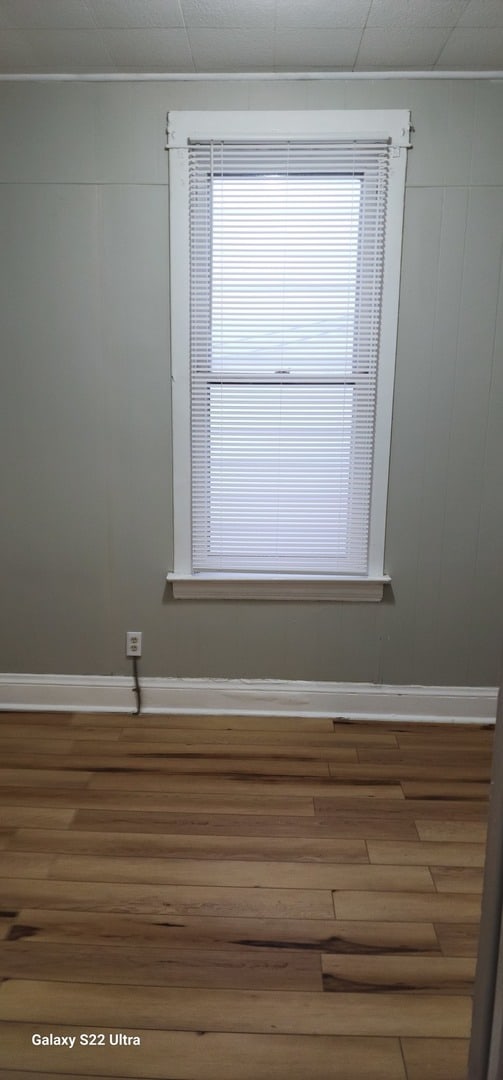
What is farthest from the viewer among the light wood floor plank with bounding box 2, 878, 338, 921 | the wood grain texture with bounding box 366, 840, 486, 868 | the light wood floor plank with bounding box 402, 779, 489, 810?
the light wood floor plank with bounding box 402, 779, 489, 810

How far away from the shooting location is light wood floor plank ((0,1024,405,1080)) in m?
1.33

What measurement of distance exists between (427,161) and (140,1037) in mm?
2845

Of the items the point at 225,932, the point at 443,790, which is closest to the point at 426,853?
the point at 443,790

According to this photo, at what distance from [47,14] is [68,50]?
A: 223mm

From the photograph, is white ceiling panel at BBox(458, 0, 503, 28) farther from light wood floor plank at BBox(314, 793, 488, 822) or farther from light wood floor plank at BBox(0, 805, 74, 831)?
light wood floor plank at BBox(0, 805, 74, 831)

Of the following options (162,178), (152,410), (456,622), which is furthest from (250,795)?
(162,178)

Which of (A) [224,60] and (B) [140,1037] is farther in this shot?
(A) [224,60]

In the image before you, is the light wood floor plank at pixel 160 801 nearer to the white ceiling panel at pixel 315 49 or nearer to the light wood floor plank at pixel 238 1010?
the light wood floor plank at pixel 238 1010


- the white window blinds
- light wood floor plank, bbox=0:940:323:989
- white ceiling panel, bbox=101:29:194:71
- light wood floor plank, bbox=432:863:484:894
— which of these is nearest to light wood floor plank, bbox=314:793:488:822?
light wood floor plank, bbox=432:863:484:894

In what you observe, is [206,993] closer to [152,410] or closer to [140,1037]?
[140,1037]

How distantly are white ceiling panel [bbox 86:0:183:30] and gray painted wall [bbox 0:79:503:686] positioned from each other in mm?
329

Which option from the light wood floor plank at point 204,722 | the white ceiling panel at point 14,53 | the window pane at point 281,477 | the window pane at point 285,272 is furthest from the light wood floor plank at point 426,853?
the white ceiling panel at point 14,53

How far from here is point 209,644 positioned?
9.13ft

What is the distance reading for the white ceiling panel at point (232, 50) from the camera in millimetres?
2111
